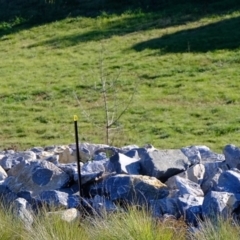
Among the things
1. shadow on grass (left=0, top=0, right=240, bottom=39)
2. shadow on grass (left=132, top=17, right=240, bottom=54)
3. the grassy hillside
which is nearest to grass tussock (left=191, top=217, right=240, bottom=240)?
the grassy hillside

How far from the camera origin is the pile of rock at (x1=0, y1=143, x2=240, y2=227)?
23.7 feet

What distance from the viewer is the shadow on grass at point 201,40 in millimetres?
20078

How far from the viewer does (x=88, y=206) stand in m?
7.50

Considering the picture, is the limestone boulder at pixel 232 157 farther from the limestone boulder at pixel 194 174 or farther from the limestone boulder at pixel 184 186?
the limestone boulder at pixel 184 186

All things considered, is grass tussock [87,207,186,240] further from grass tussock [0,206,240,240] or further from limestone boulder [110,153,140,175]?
limestone boulder [110,153,140,175]

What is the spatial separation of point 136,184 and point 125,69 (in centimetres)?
1143

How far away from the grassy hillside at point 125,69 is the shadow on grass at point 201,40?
0.08ft

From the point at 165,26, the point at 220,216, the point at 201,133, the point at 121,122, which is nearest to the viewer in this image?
the point at 220,216

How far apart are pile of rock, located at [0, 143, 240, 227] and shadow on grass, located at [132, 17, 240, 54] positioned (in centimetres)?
1129

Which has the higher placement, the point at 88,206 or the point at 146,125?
the point at 88,206

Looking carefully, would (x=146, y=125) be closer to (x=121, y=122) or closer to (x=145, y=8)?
(x=121, y=122)

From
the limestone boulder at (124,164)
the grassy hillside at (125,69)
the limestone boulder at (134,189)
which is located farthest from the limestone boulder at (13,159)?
the grassy hillside at (125,69)

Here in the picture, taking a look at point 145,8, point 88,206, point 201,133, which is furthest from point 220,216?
point 145,8

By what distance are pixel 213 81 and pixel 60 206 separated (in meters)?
10.1
